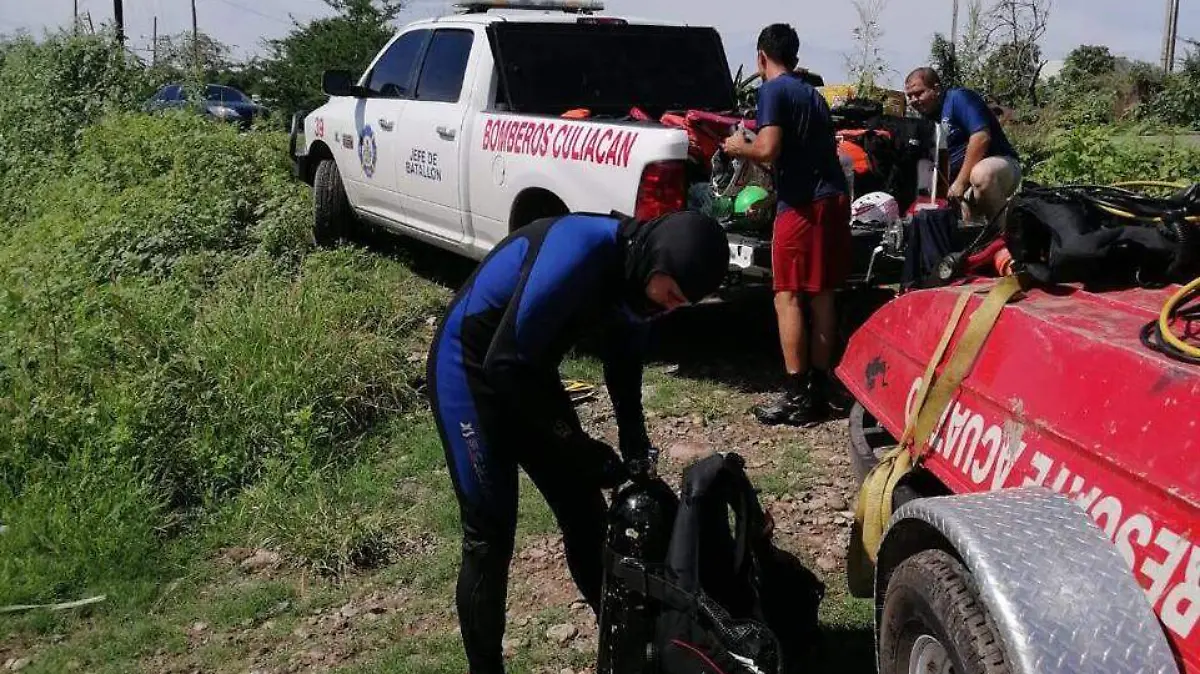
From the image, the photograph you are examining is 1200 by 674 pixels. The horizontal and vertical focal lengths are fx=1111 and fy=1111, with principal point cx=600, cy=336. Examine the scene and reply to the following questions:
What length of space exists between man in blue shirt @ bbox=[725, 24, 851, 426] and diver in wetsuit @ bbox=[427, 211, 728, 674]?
2.15 m

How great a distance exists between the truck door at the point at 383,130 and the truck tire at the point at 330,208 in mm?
286

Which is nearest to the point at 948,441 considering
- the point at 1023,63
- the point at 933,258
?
the point at 933,258

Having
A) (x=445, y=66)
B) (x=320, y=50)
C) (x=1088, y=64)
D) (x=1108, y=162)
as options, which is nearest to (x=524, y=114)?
(x=445, y=66)

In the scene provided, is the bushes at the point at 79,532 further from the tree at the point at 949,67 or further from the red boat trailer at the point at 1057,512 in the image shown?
the tree at the point at 949,67

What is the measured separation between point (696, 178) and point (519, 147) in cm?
103

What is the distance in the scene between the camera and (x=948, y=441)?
112 inches

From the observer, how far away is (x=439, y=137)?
7113mm

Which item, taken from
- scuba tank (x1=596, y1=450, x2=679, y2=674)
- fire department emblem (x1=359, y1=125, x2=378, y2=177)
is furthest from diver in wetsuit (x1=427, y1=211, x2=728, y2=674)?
fire department emblem (x1=359, y1=125, x2=378, y2=177)

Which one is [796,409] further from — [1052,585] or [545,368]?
[1052,585]

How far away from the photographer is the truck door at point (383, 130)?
25.4 feet

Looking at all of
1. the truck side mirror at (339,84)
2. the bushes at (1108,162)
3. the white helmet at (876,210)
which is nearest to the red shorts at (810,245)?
the white helmet at (876,210)

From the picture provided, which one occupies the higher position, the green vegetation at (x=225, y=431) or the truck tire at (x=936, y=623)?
the truck tire at (x=936, y=623)

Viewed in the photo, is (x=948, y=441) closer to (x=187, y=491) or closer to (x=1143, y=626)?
(x=1143, y=626)

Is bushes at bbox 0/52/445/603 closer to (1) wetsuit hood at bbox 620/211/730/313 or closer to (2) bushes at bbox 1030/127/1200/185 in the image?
(1) wetsuit hood at bbox 620/211/730/313
